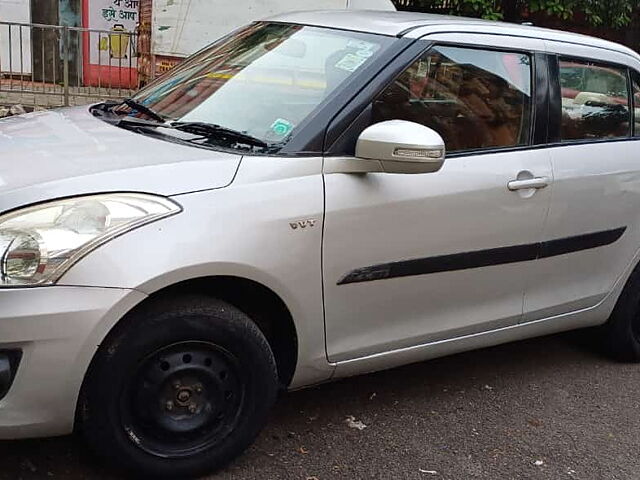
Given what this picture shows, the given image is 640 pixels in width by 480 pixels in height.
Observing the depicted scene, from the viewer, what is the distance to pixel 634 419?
3723mm

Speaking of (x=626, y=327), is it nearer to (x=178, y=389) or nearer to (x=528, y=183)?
(x=528, y=183)

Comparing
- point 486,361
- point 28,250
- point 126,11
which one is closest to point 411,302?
point 486,361

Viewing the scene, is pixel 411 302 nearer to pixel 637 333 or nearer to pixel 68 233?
pixel 68 233

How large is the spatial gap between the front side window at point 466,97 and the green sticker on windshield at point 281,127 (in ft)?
1.13

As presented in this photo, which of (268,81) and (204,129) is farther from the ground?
(268,81)

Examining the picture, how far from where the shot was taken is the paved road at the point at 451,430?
9.86ft

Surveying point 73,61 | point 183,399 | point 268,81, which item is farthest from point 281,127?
point 73,61

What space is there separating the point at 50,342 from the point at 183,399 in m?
0.54

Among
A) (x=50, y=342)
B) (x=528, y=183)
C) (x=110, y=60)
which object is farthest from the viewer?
(x=110, y=60)

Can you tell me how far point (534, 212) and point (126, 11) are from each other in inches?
351

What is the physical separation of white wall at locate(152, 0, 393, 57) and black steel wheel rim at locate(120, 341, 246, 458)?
7.15 metres

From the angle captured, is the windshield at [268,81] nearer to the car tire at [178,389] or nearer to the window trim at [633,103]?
the car tire at [178,389]

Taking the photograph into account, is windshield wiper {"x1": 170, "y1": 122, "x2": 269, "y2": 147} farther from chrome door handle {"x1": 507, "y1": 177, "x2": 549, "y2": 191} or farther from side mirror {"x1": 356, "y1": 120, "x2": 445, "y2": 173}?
chrome door handle {"x1": 507, "y1": 177, "x2": 549, "y2": 191}

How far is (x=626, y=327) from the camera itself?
165 inches
